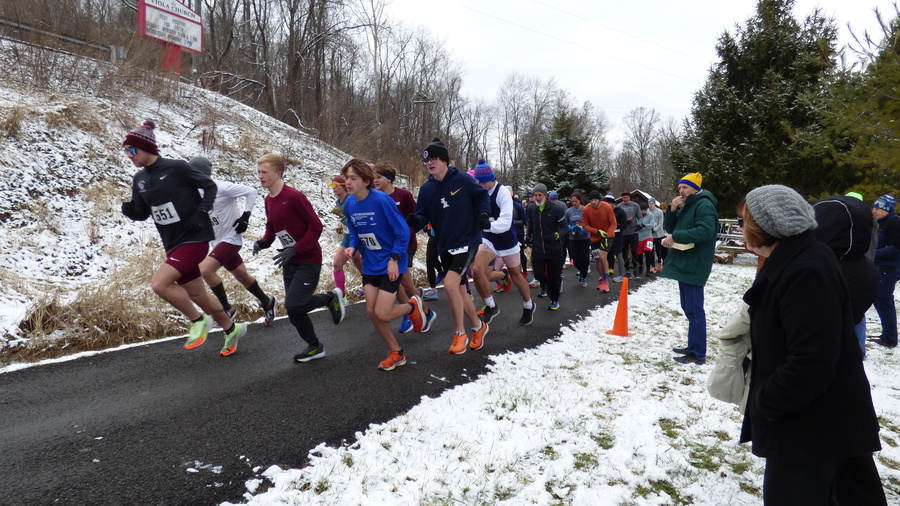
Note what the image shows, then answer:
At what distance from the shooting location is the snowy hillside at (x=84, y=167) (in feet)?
22.5

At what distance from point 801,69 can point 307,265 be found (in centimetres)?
2081

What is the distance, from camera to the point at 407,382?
174 inches

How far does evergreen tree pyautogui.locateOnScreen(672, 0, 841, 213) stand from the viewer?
1791 cm

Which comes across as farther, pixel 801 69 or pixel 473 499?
pixel 801 69

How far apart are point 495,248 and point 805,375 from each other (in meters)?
5.13

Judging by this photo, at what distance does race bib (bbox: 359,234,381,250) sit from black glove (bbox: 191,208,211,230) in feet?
5.17

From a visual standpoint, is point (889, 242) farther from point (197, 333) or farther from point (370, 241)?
point (197, 333)

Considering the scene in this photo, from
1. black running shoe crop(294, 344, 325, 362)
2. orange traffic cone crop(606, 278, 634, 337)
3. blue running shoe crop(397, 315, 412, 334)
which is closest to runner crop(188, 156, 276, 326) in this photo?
black running shoe crop(294, 344, 325, 362)

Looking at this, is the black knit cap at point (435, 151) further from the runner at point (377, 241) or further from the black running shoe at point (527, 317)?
the black running shoe at point (527, 317)

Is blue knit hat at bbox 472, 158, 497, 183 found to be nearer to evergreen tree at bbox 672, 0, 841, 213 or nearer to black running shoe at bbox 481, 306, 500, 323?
black running shoe at bbox 481, 306, 500, 323

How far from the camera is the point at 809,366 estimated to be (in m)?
1.71

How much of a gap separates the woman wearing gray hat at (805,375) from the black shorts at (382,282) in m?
3.18

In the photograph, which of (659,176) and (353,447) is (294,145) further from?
(659,176)

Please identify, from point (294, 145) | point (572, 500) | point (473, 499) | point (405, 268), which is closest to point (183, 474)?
point (473, 499)
